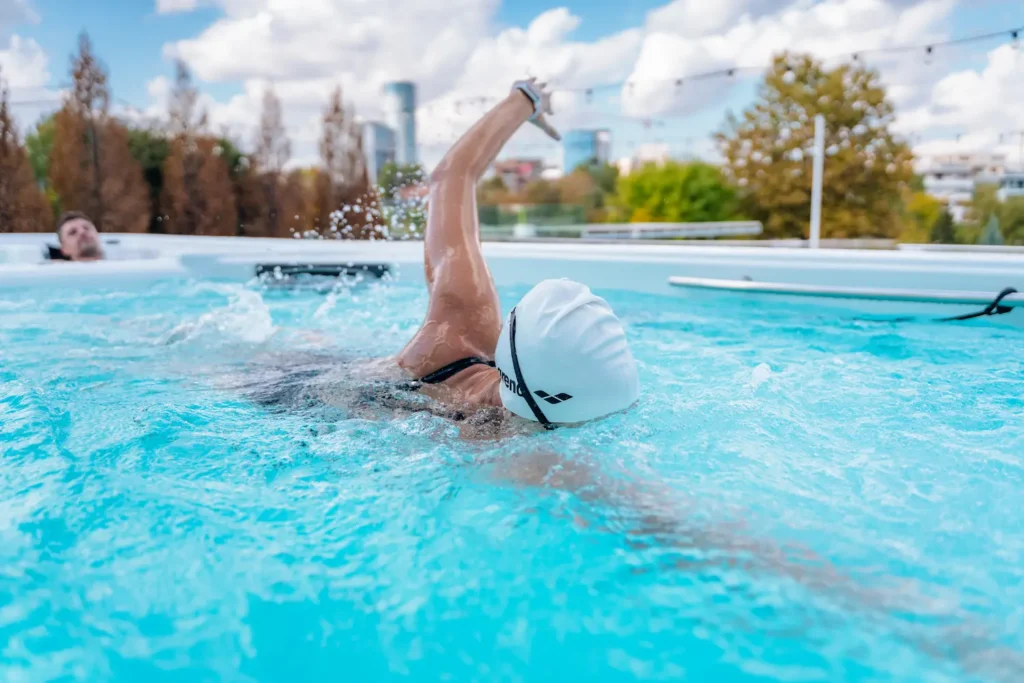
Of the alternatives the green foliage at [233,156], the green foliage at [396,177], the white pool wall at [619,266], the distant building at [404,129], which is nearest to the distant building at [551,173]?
the distant building at [404,129]

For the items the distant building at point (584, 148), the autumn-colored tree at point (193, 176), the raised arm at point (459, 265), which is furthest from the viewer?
the autumn-colored tree at point (193, 176)

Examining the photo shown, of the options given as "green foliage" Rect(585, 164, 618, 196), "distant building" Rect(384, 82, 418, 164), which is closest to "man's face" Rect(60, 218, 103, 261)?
"distant building" Rect(384, 82, 418, 164)

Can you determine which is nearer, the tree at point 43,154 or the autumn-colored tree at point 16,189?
the autumn-colored tree at point 16,189

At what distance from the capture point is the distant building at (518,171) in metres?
10.0

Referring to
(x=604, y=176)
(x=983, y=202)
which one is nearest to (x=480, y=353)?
(x=983, y=202)

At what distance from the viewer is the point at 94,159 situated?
480 inches

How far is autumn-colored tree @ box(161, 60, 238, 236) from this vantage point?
41.3 ft

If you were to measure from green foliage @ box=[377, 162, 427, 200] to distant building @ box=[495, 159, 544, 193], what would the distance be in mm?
1355

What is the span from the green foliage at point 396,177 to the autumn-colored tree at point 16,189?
5372mm

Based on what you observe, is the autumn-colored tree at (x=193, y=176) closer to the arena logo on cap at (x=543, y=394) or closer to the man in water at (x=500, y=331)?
the man in water at (x=500, y=331)

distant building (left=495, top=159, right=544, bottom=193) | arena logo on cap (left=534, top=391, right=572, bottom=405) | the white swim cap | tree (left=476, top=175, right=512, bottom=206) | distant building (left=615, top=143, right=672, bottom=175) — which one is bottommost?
arena logo on cap (left=534, top=391, right=572, bottom=405)

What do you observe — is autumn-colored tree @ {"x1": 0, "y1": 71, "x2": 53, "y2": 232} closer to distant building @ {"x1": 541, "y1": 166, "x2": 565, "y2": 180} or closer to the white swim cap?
distant building @ {"x1": 541, "y1": 166, "x2": 565, "y2": 180}

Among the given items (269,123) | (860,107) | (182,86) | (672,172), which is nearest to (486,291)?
(269,123)

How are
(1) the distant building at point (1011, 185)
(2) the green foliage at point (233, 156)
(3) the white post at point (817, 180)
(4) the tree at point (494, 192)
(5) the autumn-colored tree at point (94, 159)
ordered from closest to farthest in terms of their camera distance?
1. (3) the white post at point (817, 180)
2. (4) the tree at point (494, 192)
3. (1) the distant building at point (1011, 185)
4. (5) the autumn-colored tree at point (94, 159)
5. (2) the green foliage at point (233, 156)
